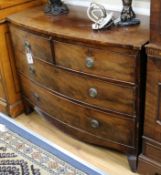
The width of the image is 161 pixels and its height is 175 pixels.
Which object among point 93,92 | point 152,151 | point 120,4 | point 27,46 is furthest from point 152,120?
point 27,46

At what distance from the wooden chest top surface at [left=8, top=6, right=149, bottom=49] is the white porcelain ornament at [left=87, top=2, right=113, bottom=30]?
3 centimetres

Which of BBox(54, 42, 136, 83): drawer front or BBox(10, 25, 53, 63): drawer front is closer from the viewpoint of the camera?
BBox(54, 42, 136, 83): drawer front

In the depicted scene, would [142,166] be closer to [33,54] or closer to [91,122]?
[91,122]

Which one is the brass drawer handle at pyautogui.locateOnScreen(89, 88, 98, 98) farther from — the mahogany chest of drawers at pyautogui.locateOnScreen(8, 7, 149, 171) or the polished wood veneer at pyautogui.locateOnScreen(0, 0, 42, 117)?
the polished wood veneer at pyautogui.locateOnScreen(0, 0, 42, 117)

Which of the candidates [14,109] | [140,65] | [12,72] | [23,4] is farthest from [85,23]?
[14,109]

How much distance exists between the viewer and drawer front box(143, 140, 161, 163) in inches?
60.2

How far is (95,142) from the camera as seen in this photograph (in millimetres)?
1810

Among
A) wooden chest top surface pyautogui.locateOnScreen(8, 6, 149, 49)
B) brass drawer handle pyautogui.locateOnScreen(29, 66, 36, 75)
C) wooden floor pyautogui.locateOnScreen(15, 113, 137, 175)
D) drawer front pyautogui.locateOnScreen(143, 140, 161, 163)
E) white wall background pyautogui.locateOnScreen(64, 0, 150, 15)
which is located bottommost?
wooden floor pyautogui.locateOnScreen(15, 113, 137, 175)

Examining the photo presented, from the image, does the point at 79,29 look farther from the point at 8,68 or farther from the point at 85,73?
the point at 8,68

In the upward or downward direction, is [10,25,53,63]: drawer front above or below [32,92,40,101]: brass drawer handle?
above

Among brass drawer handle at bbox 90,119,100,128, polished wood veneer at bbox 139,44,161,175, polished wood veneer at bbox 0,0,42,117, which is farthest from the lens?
polished wood veneer at bbox 0,0,42,117

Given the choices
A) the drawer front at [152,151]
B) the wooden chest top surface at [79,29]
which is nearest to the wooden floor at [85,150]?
the drawer front at [152,151]

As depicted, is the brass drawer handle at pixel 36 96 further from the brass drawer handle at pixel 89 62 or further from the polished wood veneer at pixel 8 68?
the brass drawer handle at pixel 89 62

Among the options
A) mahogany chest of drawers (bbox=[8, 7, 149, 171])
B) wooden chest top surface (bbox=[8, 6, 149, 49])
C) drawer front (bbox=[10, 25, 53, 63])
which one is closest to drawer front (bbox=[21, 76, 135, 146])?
mahogany chest of drawers (bbox=[8, 7, 149, 171])
